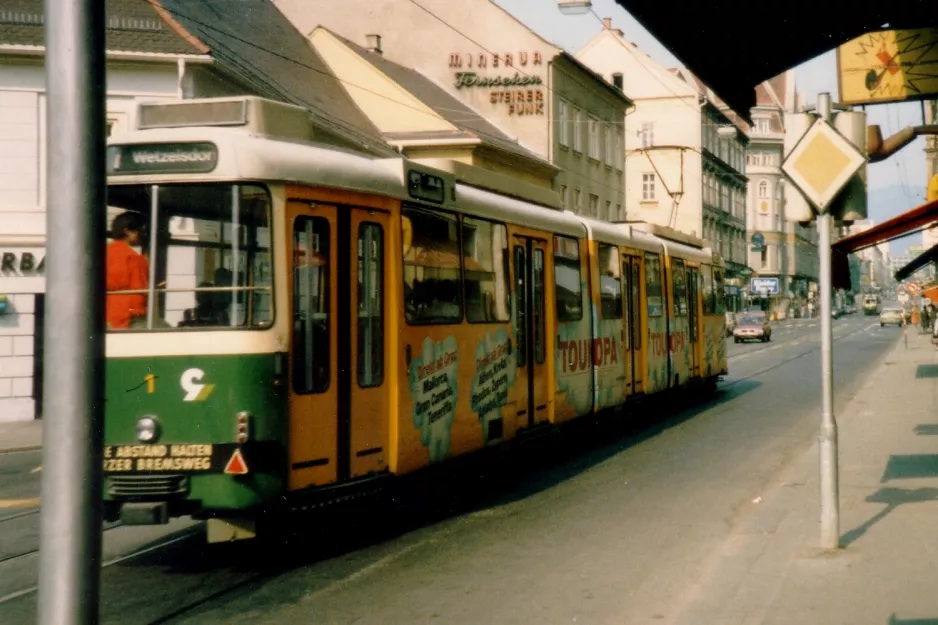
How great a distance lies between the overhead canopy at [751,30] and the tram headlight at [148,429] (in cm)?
422

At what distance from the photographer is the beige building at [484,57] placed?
45.1 metres

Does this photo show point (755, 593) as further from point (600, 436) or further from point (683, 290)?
point (683, 290)

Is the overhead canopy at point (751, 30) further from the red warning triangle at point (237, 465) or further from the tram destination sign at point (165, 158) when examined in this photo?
the red warning triangle at point (237, 465)

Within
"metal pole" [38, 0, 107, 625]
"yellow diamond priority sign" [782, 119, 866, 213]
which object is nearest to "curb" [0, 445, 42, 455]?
"yellow diamond priority sign" [782, 119, 866, 213]

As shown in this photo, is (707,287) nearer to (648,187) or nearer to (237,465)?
(237,465)

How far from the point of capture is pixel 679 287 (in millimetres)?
19750

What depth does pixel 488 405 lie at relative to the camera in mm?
11102

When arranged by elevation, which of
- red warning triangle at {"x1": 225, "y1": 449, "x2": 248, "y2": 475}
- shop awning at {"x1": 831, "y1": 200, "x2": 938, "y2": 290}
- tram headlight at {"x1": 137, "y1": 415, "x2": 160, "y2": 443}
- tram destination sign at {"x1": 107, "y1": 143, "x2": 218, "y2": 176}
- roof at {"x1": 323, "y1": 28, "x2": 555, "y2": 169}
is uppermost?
roof at {"x1": 323, "y1": 28, "x2": 555, "y2": 169}

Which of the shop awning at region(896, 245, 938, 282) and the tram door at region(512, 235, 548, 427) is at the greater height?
the shop awning at region(896, 245, 938, 282)

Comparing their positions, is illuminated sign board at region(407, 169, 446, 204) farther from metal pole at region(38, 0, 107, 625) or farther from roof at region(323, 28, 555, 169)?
A: roof at region(323, 28, 555, 169)

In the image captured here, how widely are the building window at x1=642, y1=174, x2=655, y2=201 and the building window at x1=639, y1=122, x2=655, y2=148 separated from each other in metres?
2.35

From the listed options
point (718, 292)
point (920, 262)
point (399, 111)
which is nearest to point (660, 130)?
point (399, 111)

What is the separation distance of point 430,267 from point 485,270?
1353mm

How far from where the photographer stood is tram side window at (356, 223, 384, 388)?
342 inches
